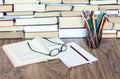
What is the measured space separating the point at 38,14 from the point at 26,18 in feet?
0.22

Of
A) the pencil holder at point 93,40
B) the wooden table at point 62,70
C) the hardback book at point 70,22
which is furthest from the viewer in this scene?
the hardback book at point 70,22

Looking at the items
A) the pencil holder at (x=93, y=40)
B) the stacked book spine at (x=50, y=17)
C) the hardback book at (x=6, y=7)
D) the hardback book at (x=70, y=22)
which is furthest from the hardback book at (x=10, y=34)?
the pencil holder at (x=93, y=40)

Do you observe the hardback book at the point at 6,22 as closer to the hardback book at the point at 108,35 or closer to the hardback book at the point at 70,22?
the hardback book at the point at 70,22

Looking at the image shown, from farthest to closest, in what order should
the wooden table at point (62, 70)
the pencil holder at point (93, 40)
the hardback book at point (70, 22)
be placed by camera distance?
1. the hardback book at point (70, 22)
2. the pencil holder at point (93, 40)
3. the wooden table at point (62, 70)

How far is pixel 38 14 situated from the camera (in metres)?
1.30

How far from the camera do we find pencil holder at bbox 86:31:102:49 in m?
1.21

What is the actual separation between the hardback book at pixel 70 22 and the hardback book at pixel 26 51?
9 cm

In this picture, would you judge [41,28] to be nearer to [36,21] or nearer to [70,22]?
[36,21]

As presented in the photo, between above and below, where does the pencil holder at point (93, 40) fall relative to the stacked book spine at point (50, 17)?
below

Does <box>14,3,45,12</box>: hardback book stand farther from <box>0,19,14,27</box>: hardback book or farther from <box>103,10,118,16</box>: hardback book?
<box>103,10,118,16</box>: hardback book

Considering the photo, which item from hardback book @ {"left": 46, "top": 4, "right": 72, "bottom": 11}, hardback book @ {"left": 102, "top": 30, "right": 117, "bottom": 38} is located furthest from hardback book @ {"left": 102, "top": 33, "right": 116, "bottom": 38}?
hardback book @ {"left": 46, "top": 4, "right": 72, "bottom": 11}

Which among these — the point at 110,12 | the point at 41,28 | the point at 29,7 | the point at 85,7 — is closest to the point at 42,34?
the point at 41,28

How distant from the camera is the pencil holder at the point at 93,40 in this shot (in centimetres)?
121

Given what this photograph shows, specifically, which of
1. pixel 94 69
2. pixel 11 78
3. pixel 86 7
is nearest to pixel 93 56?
pixel 94 69
